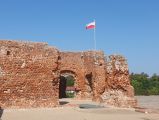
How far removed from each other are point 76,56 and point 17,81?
11.0m

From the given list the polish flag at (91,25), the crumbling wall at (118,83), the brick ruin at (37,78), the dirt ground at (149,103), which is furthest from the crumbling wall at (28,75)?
the polish flag at (91,25)

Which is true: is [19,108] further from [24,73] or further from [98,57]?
[98,57]

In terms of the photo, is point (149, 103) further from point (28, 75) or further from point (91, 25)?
point (28, 75)

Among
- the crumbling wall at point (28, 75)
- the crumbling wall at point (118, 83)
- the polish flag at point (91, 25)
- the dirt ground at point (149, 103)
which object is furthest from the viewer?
the polish flag at point (91, 25)

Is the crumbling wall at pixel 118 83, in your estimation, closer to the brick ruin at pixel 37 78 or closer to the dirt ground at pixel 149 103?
the brick ruin at pixel 37 78

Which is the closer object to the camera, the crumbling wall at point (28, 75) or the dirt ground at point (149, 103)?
the crumbling wall at point (28, 75)

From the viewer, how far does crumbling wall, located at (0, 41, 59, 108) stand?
18.0 meters

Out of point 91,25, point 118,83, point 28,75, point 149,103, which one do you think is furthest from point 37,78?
point 91,25

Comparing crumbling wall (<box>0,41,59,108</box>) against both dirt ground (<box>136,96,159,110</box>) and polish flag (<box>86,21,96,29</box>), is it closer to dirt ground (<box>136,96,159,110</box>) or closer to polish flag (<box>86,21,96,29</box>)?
dirt ground (<box>136,96,159,110</box>)

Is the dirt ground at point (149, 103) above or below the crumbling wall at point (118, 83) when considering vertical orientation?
below

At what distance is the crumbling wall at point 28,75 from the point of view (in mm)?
18000

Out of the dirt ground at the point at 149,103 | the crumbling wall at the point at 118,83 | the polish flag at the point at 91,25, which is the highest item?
the polish flag at the point at 91,25

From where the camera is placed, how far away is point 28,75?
18469 millimetres

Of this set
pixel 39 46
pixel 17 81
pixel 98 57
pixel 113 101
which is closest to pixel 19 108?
pixel 17 81
